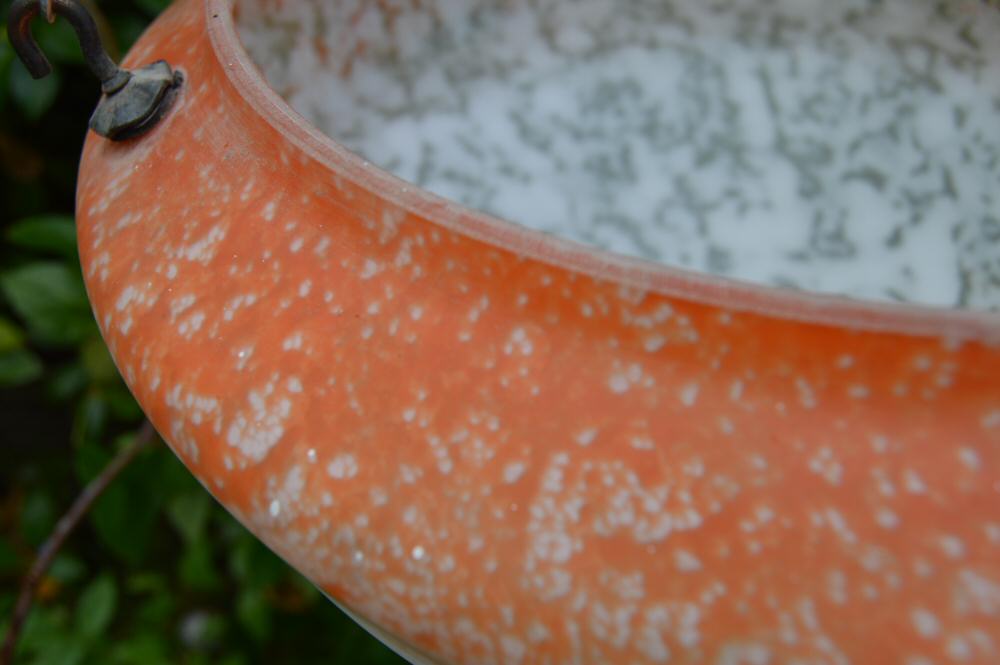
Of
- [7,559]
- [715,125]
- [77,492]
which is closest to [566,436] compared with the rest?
[715,125]

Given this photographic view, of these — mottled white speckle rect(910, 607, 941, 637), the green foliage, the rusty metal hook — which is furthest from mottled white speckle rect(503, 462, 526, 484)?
the green foliage

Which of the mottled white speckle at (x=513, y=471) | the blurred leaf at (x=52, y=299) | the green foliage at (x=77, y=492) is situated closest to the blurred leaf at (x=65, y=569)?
the green foliage at (x=77, y=492)

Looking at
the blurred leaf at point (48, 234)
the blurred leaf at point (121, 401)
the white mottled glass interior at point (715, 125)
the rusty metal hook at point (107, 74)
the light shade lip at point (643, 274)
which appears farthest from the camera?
the blurred leaf at point (121, 401)

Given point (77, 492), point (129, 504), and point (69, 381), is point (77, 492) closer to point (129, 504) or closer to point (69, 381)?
point (69, 381)

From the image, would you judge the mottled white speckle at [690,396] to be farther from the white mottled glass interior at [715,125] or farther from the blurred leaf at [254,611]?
the blurred leaf at [254,611]

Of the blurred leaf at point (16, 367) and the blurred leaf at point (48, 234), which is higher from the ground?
the blurred leaf at point (48, 234)

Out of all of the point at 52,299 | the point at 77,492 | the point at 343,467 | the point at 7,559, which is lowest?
the point at 77,492
